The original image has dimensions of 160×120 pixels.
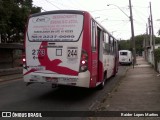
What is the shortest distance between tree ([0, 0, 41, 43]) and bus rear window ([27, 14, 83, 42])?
12.0 meters

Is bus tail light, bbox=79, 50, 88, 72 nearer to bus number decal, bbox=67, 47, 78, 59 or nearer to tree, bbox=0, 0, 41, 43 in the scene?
bus number decal, bbox=67, 47, 78, 59

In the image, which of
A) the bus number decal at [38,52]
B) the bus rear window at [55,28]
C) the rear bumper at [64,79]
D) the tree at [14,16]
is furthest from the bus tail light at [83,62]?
the tree at [14,16]

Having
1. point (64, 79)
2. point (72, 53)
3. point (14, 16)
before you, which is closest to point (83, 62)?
point (72, 53)

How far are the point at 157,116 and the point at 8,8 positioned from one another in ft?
62.2

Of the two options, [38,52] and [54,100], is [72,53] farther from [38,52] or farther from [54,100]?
[54,100]

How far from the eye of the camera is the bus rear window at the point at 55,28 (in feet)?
37.9

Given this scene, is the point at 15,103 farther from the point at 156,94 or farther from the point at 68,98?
the point at 156,94

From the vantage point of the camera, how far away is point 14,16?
2936cm

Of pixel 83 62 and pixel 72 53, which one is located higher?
pixel 72 53

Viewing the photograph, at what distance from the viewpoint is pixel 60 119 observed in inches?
348

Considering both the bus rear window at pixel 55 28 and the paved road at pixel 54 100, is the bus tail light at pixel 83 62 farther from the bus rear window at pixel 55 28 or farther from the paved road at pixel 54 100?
the paved road at pixel 54 100

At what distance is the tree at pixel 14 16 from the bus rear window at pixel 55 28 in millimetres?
12041

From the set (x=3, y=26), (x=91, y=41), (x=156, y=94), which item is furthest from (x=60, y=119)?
(x=3, y=26)

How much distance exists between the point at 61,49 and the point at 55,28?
83cm
